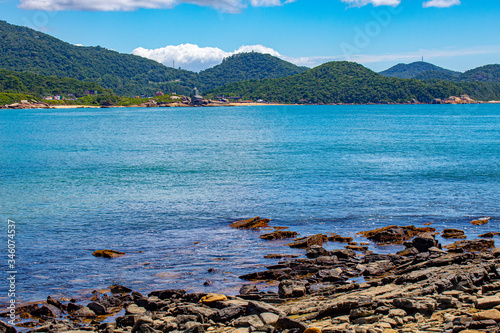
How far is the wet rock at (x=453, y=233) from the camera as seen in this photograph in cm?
2595

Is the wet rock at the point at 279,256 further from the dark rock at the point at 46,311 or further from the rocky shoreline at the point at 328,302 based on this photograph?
the dark rock at the point at 46,311

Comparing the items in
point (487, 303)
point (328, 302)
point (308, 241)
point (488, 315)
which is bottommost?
→ point (308, 241)

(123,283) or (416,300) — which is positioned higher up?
(416,300)

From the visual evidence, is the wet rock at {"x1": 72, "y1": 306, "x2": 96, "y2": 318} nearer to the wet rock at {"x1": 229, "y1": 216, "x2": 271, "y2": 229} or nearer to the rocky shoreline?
the rocky shoreline

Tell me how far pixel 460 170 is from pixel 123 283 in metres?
40.8

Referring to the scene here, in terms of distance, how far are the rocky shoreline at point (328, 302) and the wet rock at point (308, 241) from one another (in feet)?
5.98

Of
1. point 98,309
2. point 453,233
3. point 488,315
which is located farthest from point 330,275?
point 453,233

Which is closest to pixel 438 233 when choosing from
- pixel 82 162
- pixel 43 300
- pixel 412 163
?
pixel 43 300

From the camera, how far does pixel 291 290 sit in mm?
17547

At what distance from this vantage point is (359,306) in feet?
45.9

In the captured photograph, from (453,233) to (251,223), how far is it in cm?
1169

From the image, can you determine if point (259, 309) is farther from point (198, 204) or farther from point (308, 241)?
point (198, 204)

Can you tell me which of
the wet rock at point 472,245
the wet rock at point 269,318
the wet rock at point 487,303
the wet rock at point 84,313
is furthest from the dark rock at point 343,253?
the wet rock at point 84,313

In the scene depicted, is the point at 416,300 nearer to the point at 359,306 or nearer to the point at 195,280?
the point at 359,306
